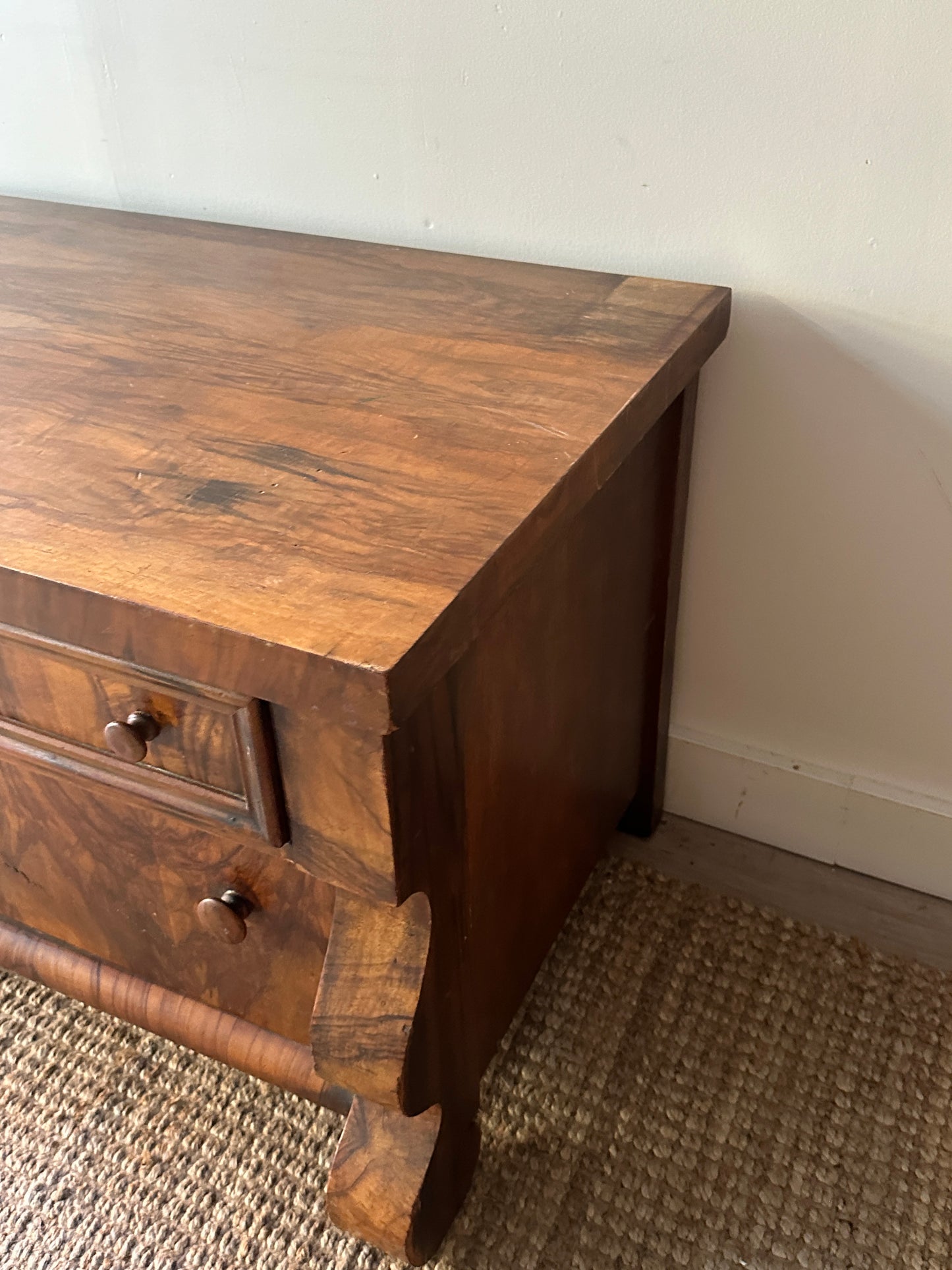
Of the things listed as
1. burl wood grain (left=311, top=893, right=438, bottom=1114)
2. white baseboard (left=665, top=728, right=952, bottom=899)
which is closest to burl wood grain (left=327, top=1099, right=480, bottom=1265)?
burl wood grain (left=311, top=893, right=438, bottom=1114)

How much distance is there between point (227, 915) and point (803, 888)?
65 cm

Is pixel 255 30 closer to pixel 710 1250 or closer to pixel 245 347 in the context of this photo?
pixel 245 347

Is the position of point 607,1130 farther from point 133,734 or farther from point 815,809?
point 133,734

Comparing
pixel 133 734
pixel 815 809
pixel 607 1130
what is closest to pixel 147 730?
pixel 133 734

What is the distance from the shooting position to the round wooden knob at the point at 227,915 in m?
0.70

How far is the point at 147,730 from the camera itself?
595 mm

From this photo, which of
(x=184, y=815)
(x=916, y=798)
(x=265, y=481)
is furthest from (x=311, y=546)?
(x=916, y=798)

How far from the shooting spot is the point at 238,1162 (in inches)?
34.6

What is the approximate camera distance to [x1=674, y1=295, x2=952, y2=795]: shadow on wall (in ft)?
2.87

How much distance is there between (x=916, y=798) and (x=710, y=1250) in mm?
467

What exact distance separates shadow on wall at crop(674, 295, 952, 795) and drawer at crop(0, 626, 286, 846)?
22.2 inches

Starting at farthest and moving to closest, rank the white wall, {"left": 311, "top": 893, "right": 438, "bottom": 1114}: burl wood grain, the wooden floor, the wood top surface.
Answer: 1. the wooden floor
2. the white wall
3. {"left": 311, "top": 893, "right": 438, "bottom": 1114}: burl wood grain
4. the wood top surface

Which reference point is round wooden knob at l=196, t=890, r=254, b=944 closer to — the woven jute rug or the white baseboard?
the woven jute rug

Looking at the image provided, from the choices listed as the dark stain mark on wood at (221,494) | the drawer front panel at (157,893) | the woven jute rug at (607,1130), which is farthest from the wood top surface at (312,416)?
the woven jute rug at (607,1130)
